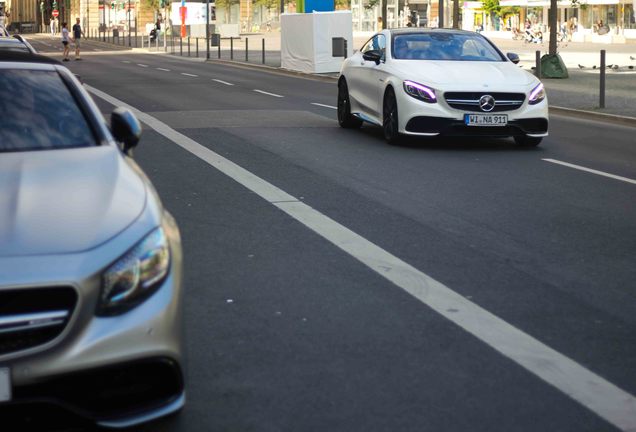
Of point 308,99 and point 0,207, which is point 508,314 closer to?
point 0,207

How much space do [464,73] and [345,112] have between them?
2.88 meters

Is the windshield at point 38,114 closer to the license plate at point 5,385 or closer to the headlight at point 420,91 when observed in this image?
the license plate at point 5,385

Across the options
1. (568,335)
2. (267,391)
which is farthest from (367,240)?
(267,391)

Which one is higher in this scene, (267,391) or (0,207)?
(0,207)

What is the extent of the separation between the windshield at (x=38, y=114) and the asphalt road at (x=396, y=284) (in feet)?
3.61

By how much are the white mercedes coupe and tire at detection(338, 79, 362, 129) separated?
1.01 metres

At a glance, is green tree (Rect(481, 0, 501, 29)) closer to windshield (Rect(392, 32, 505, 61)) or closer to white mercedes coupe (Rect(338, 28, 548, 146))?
windshield (Rect(392, 32, 505, 61))

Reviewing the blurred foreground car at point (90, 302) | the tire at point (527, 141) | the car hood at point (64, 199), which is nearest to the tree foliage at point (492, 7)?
the tire at point (527, 141)

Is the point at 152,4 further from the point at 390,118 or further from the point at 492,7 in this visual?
the point at 390,118

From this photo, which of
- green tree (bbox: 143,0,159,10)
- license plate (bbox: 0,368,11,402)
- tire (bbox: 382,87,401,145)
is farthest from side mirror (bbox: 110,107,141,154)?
green tree (bbox: 143,0,159,10)

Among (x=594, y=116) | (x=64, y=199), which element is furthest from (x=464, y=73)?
(x=64, y=199)

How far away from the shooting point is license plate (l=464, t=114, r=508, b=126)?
566 inches

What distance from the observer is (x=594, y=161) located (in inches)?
535

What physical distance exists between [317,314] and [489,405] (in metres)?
1.61
